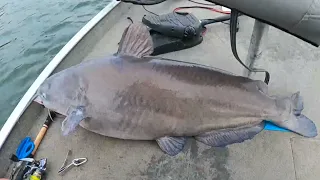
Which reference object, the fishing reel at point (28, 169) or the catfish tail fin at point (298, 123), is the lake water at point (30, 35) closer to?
the fishing reel at point (28, 169)

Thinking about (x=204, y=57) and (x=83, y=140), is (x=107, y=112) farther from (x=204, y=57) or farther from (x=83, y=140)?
(x=204, y=57)

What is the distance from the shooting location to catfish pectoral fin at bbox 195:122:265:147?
147 cm

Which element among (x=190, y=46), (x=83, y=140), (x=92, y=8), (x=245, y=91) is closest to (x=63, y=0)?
(x=92, y=8)

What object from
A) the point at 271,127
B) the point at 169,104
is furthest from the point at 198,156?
the point at 271,127

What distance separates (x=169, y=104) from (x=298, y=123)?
60 cm

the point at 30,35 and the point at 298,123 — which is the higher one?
the point at 298,123

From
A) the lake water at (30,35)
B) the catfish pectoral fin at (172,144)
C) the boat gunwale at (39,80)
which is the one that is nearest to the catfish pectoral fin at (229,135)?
the catfish pectoral fin at (172,144)

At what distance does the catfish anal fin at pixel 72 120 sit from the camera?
4.56 feet

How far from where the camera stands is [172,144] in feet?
4.87

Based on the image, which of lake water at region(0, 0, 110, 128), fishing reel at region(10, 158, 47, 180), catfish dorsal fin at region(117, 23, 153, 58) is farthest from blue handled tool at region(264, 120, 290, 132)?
lake water at region(0, 0, 110, 128)

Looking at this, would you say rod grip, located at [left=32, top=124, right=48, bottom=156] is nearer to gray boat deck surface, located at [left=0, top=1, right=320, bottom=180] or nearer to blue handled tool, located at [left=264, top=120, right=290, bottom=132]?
gray boat deck surface, located at [left=0, top=1, right=320, bottom=180]

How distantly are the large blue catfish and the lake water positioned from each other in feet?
4.85

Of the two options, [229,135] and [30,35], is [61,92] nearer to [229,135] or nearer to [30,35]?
[229,135]

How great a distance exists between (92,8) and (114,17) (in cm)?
189
